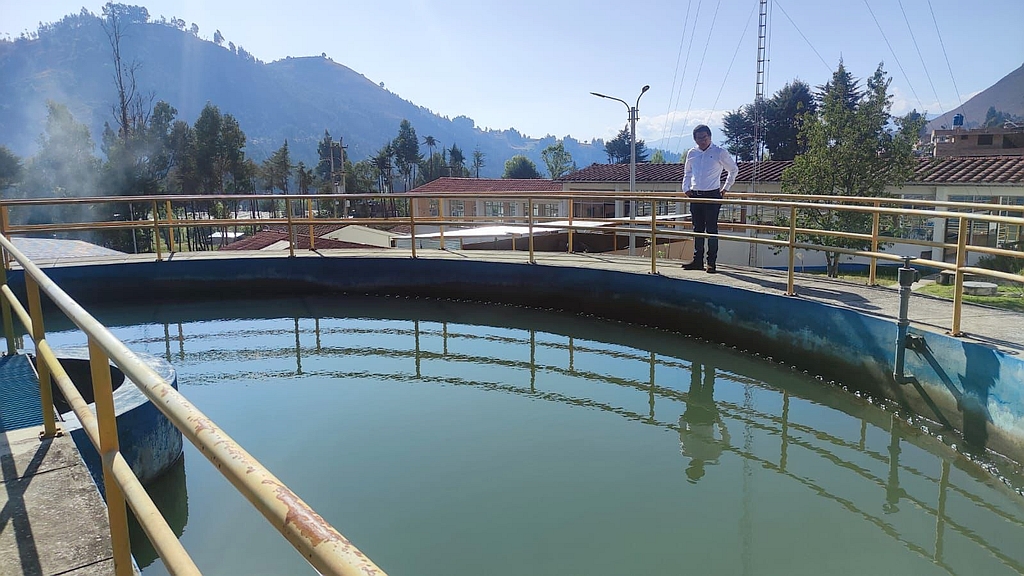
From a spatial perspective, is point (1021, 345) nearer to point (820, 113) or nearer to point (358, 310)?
point (358, 310)

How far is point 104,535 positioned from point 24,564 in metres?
0.25

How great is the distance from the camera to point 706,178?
27.5 ft

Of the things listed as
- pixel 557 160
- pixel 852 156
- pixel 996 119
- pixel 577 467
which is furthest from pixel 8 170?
pixel 996 119

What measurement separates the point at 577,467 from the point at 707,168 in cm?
474

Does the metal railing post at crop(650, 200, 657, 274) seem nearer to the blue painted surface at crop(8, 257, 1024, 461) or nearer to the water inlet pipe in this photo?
the blue painted surface at crop(8, 257, 1024, 461)

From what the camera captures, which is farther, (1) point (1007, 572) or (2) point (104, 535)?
(1) point (1007, 572)

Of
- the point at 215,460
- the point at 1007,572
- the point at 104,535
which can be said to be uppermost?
the point at 215,460

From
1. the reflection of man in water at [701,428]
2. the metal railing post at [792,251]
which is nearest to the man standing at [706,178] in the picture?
the metal railing post at [792,251]

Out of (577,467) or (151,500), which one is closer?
(151,500)

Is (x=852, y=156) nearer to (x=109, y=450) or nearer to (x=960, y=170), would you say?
(x=960, y=170)

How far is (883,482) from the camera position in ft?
15.5

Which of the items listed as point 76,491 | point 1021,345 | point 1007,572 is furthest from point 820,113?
point 76,491

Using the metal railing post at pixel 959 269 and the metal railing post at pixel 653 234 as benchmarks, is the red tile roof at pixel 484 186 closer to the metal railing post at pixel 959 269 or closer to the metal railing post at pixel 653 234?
the metal railing post at pixel 653 234

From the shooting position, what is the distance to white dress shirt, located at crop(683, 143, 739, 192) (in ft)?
27.0
